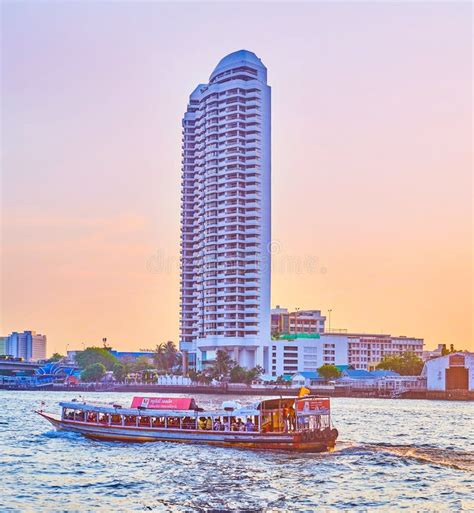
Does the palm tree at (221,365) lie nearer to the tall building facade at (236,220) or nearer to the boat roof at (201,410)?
the tall building facade at (236,220)

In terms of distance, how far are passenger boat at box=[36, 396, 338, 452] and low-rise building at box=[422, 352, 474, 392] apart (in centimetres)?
9252

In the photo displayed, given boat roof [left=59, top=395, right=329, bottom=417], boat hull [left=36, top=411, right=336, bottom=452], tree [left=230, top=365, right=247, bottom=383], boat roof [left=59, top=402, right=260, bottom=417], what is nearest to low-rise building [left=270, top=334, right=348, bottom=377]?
tree [left=230, top=365, right=247, bottom=383]

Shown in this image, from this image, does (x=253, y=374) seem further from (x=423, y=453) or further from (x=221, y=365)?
(x=423, y=453)

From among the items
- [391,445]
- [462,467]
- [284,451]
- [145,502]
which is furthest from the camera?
[391,445]

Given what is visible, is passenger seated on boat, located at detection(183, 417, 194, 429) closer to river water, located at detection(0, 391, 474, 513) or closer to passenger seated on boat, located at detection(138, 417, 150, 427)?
river water, located at detection(0, 391, 474, 513)

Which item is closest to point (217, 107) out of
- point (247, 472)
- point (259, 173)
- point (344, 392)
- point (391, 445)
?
point (259, 173)

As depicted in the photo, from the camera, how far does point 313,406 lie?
55188 millimetres

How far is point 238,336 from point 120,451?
126 metres

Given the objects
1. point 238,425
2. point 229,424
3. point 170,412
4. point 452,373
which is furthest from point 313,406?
point 452,373

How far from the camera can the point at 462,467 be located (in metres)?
49.3

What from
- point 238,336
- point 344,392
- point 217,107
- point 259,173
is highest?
point 217,107

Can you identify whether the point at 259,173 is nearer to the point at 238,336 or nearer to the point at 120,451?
the point at 238,336

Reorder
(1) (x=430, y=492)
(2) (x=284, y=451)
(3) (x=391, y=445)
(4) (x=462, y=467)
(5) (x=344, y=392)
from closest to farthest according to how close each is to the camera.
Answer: (1) (x=430, y=492) < (4) (x=462, y=467) < (2) (x=284, y=451) < (3) (x=391, y=445) < (5) (x=344, y=392)

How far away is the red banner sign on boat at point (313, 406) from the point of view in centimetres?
5462
